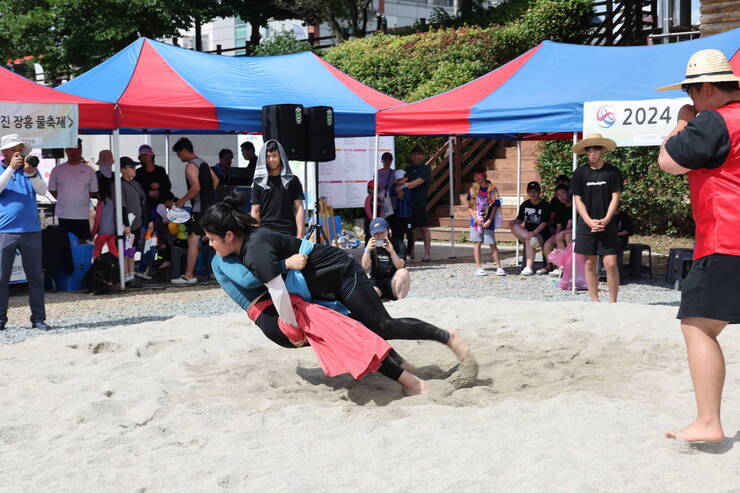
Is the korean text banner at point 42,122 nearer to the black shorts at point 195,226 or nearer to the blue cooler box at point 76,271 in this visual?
the blue cooler box at point 76,271

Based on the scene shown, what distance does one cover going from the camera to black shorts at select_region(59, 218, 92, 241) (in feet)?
34.7

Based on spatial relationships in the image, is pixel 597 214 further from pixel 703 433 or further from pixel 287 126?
pixel 703 433

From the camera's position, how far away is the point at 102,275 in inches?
397

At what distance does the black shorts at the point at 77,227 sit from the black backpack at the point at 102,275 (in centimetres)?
65

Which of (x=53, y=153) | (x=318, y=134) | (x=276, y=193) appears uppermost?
(x=318, y=134)

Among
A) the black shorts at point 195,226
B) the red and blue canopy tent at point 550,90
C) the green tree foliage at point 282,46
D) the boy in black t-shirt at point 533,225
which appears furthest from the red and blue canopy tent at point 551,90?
the green tree foliage at point 282,46

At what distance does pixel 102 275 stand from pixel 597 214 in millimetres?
5794

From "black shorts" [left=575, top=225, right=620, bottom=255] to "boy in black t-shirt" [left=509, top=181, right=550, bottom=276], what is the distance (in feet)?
9.70

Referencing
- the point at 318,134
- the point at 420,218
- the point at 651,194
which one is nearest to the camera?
the point at 318,134

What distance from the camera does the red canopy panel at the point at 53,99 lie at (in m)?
9.51

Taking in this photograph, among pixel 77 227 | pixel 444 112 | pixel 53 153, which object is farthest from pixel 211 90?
pixel 53 153

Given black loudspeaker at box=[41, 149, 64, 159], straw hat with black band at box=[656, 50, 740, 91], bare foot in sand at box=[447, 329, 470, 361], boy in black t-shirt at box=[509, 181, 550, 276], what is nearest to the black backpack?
black loudspeaker at box=[41, 149, 64, 159]

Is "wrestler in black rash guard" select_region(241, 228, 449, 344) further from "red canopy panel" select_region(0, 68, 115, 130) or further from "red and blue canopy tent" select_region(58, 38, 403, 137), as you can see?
"red and blue canopy tent" select_region(58, 38, 403, 137)

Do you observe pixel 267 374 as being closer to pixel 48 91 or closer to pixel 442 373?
pixel 442 373
